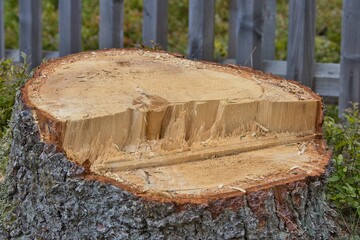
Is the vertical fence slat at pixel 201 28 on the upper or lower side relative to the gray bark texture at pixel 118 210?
upper

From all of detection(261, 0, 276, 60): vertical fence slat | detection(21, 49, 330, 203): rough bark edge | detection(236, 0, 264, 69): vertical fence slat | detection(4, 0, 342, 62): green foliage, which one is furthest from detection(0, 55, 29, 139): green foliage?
detection(4, 0, 342, 62): green foliage

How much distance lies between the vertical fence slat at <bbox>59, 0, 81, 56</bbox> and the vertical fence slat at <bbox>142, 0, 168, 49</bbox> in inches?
20.0

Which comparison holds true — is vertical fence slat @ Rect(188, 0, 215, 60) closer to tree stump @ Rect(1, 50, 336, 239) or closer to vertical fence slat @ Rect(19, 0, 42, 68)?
vertical fence slat @ Rect(19, 0, 42, 68)

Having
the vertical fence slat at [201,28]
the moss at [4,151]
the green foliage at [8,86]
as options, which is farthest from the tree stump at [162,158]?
the vertical fence slat at [201,28]

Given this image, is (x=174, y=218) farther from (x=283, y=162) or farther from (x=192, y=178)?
(x=283, y=162)

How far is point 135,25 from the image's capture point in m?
7.72

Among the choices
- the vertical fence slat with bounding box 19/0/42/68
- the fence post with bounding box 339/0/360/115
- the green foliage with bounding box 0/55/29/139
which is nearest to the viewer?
the green foliage with bounding box 0/55/29/139

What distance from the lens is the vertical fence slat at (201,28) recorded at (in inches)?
177

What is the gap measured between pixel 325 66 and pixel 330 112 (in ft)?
0.99

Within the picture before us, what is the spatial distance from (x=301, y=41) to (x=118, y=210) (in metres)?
2.30

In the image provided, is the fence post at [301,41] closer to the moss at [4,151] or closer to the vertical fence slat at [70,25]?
the vertical fence slat at [70,25]

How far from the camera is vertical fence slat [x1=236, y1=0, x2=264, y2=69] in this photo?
14.4 ft

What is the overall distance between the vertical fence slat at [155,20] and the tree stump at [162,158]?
1.65m

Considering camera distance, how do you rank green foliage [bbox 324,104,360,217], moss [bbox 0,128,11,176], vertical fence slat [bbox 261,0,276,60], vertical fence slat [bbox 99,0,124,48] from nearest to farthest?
1. moss [bbox 0,128,11,176]
2. green foliage [bbox 324,104,360,217]
3. vertical fence slat [bbox 99,0,124,48]
4. vertical fence slat [bbox 261,0,276,60]
